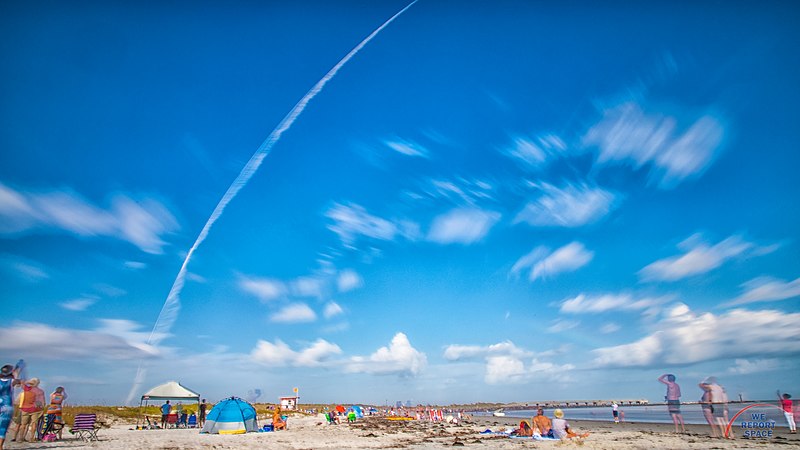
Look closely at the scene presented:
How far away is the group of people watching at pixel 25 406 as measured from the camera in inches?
528

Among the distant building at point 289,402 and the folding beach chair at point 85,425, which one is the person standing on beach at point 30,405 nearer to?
the folding beach chair at point 85,425

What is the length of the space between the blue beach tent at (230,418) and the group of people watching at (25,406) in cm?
831

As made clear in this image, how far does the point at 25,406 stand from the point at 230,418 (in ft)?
40.0

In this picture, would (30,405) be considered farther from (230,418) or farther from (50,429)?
(230,418)

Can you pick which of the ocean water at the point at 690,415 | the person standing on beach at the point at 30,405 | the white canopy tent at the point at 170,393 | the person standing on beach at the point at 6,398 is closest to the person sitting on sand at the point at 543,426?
the ocean water at the point at 690,415

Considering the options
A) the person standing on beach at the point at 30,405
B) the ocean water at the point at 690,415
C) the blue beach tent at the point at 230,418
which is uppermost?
the person standing on beach at the point at 30,405

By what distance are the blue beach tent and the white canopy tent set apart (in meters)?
14.4

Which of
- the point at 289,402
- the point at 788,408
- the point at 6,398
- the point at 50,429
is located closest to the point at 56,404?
the point at 50,429

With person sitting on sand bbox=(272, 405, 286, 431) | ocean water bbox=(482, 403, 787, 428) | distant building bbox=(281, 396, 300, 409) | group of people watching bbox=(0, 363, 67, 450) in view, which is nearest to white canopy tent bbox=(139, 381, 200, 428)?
person sitting on sand bbox=(272, 405, 286, 431)

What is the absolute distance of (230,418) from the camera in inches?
1093

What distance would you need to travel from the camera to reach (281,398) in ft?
230

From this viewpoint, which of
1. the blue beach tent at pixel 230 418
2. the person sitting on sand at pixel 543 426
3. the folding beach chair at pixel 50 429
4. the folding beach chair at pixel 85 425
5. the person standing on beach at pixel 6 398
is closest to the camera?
the person standing on beach at pixel 6 398

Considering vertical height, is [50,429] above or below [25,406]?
below

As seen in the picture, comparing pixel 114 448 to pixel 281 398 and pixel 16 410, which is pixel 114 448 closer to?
pixel 16 410
